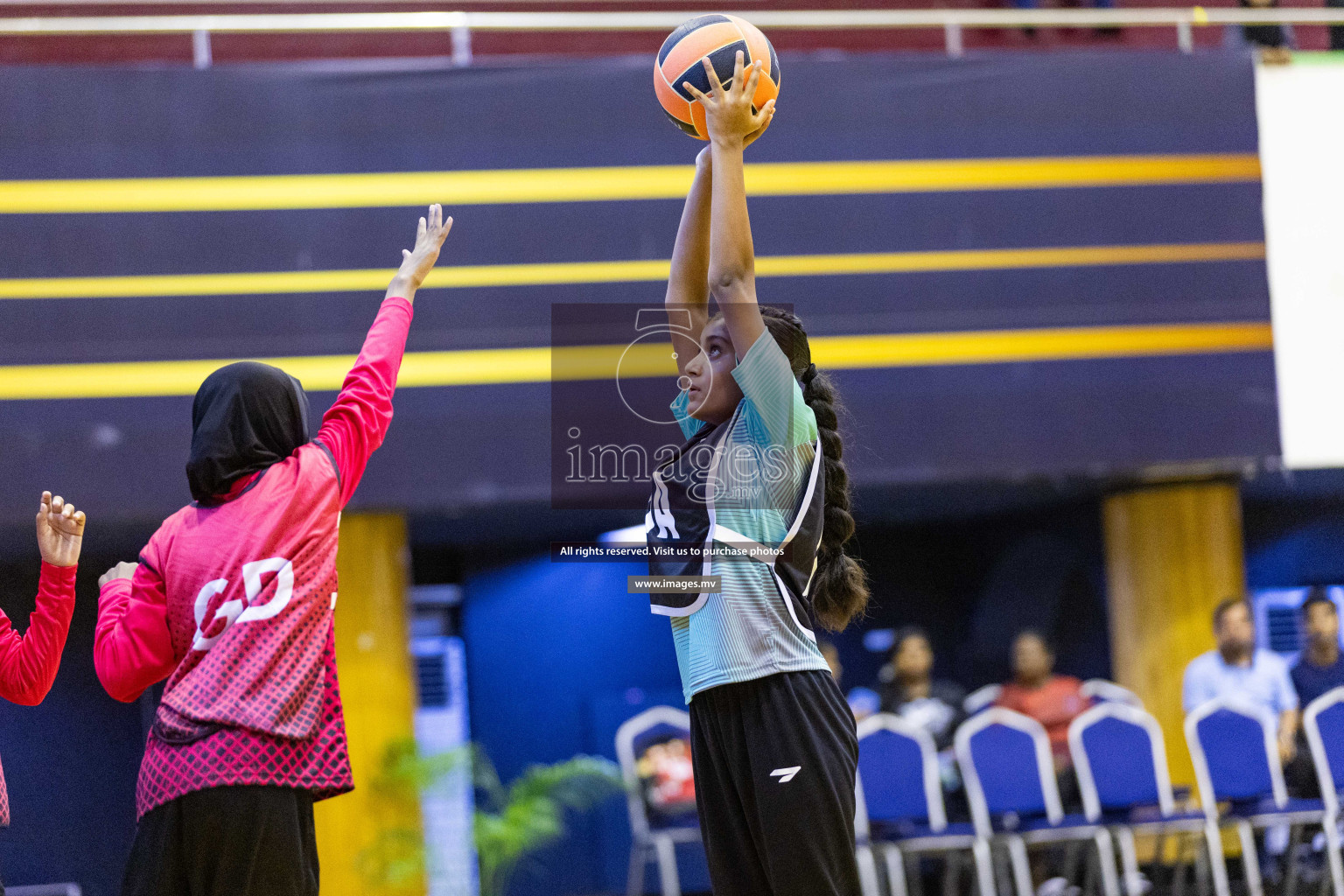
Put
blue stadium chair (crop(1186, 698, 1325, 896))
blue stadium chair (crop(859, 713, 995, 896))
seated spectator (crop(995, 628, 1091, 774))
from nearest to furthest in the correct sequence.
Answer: blue stadium chair (crop(859, 713, 995, 896)) → blue stadium chair (crop(1186, 698, 1325, 896)) → seated spectator (crop(995, 628, 1091, 774))

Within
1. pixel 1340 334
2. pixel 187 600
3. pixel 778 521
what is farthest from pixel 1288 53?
pixel 187 600

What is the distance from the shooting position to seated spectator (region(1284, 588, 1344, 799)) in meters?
5.75

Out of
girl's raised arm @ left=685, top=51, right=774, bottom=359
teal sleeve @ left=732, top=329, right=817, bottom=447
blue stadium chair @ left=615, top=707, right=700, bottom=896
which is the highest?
girl's raised arm @ left=685, top=51, right=774, bottom=359

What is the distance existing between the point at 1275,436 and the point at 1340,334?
0.63m

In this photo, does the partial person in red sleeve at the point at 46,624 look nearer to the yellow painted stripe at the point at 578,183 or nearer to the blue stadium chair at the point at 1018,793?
the yellow painted stripe at the point at 578,183

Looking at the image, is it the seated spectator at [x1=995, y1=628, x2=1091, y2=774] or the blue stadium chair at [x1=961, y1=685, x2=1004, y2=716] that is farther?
the blue stadium chair at [x1=961, y1=685, x2=1004, y2=716]

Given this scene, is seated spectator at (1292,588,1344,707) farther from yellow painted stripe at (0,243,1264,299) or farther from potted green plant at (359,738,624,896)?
potted green plant at (359,738,624,896)

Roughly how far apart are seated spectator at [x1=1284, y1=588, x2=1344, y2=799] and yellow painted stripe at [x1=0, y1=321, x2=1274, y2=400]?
138cm

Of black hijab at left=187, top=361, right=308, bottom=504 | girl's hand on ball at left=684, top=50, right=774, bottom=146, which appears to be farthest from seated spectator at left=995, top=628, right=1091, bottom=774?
black hijab at left=187, top=361, right=308, bottom=504

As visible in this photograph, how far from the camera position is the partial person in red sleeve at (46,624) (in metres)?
2.60

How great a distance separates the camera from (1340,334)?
590 cm

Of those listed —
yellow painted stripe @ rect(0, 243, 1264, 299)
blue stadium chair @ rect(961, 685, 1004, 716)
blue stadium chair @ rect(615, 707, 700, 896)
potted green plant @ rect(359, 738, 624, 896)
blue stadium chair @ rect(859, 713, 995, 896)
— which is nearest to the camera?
potted green plant @ rect(359, 738, 624, 896)

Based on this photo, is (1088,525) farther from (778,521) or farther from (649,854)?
(778,521)

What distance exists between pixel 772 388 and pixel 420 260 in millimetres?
1012
